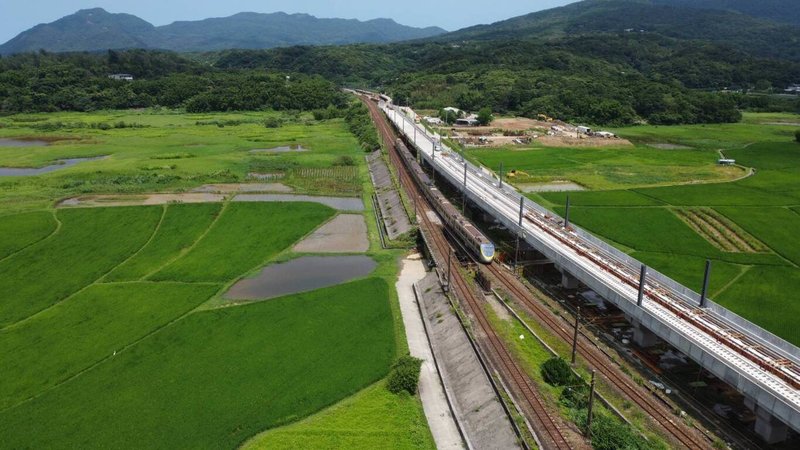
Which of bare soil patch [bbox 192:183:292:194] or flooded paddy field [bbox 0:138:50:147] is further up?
flooded paddy field [bbox 0:138:50:147]

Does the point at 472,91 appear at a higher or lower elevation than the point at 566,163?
higher

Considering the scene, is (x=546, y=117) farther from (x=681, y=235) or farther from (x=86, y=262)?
(x=86, y=262)

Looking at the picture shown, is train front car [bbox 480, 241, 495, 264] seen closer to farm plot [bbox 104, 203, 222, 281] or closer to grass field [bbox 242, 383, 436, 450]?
grass field [bbox 242, 383, 436, 450]

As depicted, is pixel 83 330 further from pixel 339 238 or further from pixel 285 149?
pixel 285 149

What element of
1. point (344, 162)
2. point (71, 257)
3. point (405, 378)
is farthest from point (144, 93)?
point (405, 378)

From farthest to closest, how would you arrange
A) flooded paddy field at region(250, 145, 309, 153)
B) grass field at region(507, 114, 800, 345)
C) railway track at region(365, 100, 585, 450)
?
flooded paddy field at region(250, 145, 309, 153) → grass field at region(507, 114, 800, 345) → railway track at region(365, 100, 585, 450)

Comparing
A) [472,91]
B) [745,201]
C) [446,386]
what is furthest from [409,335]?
[472,91]

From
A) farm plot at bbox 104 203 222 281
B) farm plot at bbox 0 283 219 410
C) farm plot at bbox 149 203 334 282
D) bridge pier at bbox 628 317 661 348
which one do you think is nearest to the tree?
farm plot at bbox 149 203 334 282
